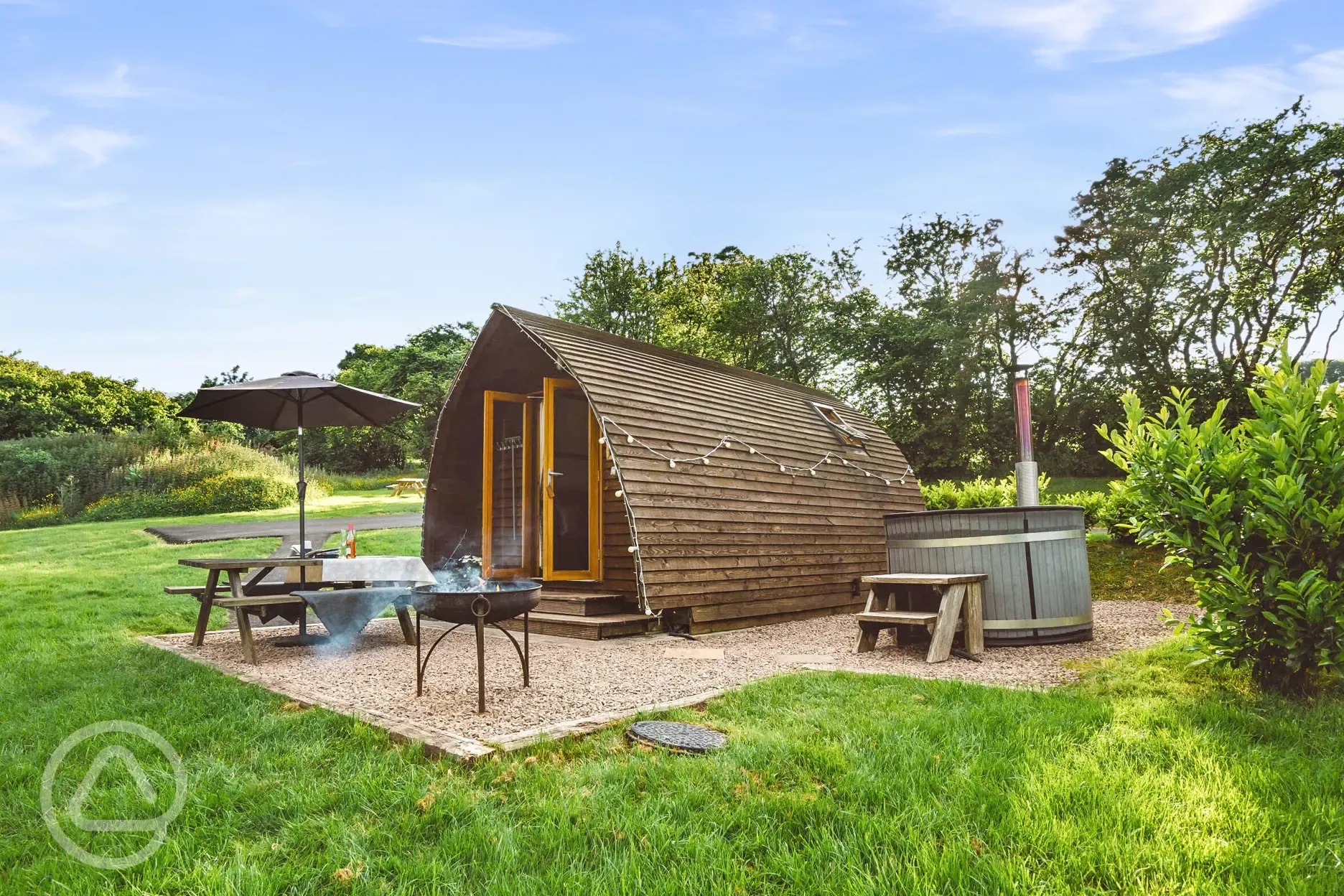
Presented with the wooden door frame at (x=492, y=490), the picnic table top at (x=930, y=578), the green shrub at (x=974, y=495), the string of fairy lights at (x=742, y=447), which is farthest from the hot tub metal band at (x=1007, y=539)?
the green shrub at (x=974, y=495)

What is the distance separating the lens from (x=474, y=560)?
8109mm

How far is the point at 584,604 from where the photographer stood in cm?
741

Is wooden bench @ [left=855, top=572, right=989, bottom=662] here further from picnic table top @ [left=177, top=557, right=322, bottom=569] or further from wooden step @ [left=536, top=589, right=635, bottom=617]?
picnic table top @ [left=177, top=557, right=322, bottom=569]

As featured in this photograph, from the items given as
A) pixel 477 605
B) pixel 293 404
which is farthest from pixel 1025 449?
pixel 293 404

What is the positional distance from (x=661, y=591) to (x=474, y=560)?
2.35m

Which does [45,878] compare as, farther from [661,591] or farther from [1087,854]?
[661,591]

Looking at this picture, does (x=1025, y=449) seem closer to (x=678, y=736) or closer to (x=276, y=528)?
(x=678, y=736)

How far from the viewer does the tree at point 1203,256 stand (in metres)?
Answer: 19.0

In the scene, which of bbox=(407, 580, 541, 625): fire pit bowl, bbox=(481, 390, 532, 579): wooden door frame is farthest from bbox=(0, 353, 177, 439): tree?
bbox=(407, 580, 541, 625): fire pit bowl

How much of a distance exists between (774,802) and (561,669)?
3.02 meters

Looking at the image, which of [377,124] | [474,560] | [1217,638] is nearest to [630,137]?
[377,124]

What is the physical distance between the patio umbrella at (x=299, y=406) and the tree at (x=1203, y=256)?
57.8 ft

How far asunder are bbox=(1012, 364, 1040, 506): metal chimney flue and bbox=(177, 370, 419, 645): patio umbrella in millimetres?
5527

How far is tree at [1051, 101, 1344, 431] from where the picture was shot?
19.0 m
